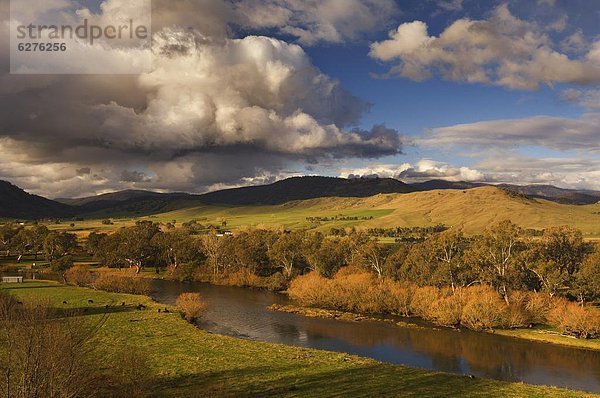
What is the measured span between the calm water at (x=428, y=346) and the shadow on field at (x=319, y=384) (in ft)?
40.8

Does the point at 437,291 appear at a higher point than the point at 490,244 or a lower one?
lower

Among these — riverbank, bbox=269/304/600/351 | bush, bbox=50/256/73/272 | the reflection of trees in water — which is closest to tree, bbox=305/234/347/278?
riverbank, bbox=269/304/600/351

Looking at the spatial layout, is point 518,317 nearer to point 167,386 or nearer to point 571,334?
point 571,334

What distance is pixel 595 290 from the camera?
87188mm

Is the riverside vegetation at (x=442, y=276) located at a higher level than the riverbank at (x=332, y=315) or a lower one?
higher

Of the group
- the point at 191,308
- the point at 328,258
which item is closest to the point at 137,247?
the point at 328,258

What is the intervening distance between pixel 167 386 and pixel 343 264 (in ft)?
307

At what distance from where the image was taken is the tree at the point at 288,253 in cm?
14288

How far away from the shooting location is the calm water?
63.0m

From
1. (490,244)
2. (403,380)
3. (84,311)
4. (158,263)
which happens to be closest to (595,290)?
(490,244)

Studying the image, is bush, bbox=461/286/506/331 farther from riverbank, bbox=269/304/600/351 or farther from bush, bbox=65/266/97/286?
bush, bbox=65/266/97/286

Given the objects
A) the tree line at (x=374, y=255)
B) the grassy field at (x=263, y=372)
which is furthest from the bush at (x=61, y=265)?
the grassy field at (x=263, y=372)

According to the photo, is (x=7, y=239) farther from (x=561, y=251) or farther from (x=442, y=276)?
(x=561, y=251)

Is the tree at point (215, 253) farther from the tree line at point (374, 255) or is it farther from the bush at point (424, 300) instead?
the bush at point (424, 300)
